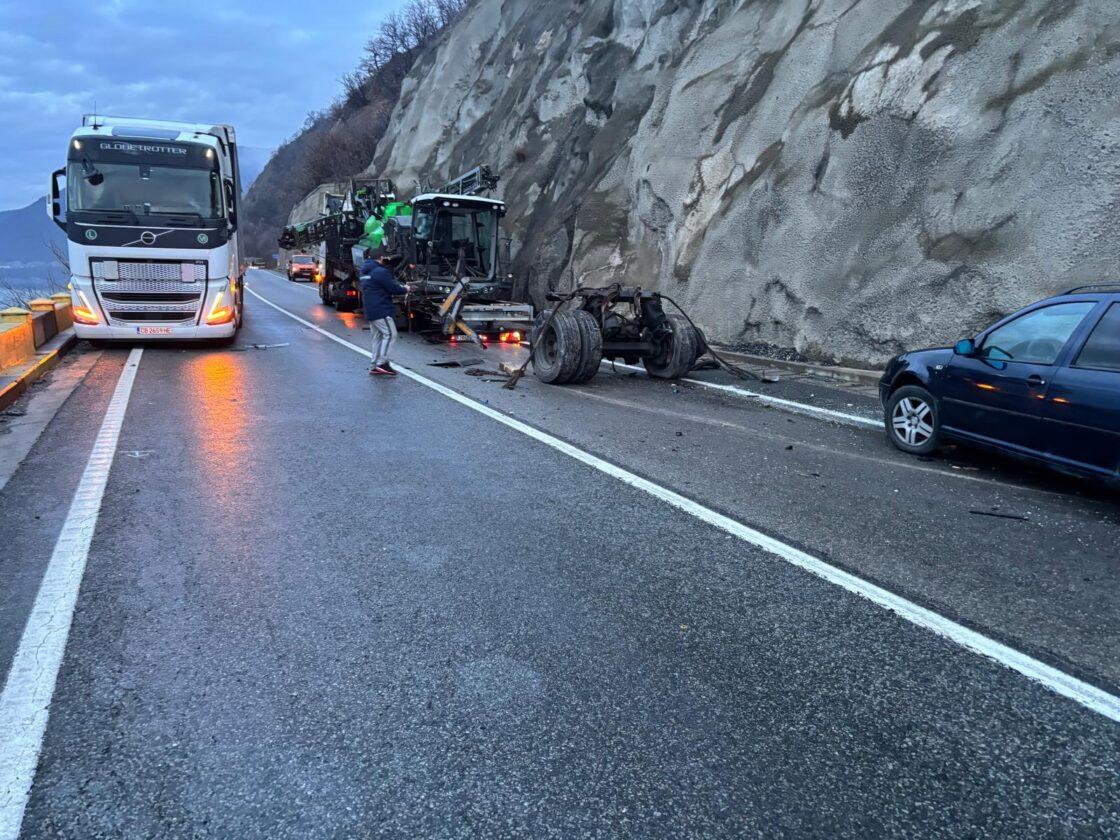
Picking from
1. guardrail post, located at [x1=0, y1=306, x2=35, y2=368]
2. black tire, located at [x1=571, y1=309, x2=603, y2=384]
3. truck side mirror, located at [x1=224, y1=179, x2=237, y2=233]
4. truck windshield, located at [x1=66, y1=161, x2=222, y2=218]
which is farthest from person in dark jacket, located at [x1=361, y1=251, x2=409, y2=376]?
guardrail post, located at [x1=0, y1=306, x2=35, y2=368]

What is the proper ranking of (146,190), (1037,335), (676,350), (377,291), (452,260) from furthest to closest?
(452,260) → (146,190) → (377,291) → (676,350) → (1037,335)

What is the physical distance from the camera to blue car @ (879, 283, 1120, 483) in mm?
5398

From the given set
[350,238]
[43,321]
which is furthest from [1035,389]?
[350,238]

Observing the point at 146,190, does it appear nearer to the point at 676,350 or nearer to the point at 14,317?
the point at 14,317

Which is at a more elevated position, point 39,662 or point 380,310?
point 380,310

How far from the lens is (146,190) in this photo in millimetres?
13164

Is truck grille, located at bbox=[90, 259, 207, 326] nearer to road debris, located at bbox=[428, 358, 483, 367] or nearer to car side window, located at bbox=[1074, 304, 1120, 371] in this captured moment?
road debris, located at bbox=[428, 358, 483, 367]

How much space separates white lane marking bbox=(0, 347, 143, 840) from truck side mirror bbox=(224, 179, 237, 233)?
33.3 ft

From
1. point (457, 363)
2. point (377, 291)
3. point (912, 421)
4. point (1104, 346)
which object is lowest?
point (457, 363)

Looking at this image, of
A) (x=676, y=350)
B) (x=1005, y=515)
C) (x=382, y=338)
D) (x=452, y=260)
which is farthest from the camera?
(x=452, y=260)

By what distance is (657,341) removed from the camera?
11.8 meters

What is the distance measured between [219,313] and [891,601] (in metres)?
13.0

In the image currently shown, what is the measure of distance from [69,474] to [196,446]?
42.8 inches

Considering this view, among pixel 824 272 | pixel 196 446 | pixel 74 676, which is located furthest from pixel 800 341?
pixel 74 676
